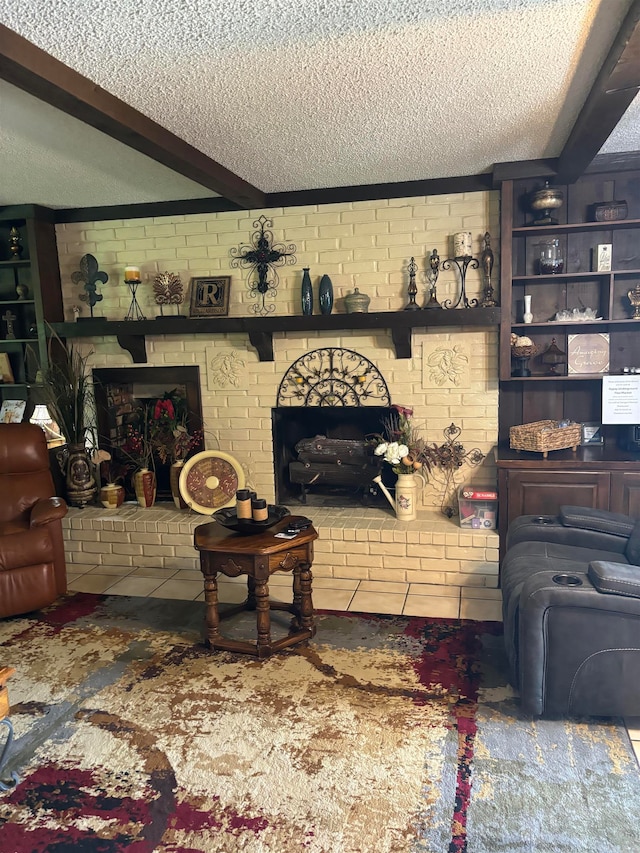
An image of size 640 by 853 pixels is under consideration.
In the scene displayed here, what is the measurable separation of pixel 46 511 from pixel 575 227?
3.53 metres

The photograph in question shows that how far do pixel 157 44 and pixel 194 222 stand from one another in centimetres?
245

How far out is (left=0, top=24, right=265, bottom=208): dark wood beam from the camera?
6.81ft

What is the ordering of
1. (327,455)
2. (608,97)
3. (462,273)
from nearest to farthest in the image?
(608,97) → (462,273) → (327,455)

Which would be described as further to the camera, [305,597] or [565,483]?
[565,483]

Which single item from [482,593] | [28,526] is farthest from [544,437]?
[28,526]

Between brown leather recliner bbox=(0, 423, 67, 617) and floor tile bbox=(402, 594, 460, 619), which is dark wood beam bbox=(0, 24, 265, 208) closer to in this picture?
brown leather recliner bbox=(0, 423, 67, 617)

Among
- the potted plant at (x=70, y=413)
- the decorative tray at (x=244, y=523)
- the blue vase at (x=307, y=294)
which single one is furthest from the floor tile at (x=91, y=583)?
the blue vase at (x=307, y=294)

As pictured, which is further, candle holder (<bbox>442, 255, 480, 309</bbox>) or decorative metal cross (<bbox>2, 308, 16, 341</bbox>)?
decorative metal cross (<bbox>2, 308, 16, 341</bbox>)

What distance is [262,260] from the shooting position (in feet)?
14.6

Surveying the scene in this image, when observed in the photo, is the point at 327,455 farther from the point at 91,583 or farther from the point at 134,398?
the point at 91,583

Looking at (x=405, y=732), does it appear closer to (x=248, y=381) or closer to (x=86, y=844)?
(x=86, y=844)

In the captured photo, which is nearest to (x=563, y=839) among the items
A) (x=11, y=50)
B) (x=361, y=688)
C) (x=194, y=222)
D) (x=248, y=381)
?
(x=361, y=688)

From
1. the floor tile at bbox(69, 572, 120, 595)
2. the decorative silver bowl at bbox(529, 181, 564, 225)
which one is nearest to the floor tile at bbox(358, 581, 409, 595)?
the floor tile at bbox(69, 572, 120, 595)

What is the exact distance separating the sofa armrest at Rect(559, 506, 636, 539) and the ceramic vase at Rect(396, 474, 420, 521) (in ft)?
3.61
